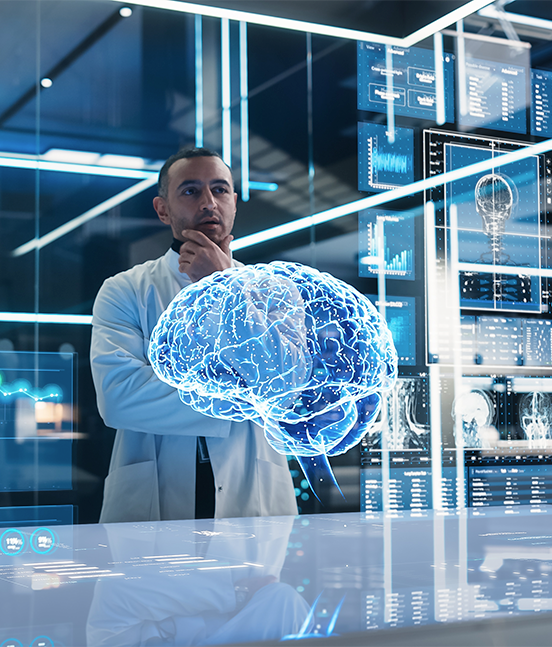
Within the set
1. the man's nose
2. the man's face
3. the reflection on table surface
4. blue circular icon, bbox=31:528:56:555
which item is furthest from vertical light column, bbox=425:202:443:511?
blue circular icon, bbox=31:528:56:555

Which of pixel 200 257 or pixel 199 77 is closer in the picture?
pixel 200 257

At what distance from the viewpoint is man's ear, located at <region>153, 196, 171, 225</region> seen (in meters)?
2.65

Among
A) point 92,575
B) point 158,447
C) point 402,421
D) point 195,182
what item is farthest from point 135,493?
point 402,421

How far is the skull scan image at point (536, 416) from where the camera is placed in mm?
3566

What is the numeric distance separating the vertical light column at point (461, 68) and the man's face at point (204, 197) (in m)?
1.52

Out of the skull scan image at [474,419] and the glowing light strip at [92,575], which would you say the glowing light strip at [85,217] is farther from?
the glowing light strip at [92,575]

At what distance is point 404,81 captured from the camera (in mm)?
3434

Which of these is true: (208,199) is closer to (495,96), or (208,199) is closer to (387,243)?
(387,243)

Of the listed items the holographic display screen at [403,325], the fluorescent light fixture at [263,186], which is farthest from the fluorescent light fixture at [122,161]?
the holographic display screen at [403,325]

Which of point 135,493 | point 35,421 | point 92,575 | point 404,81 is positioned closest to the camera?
point 92,575

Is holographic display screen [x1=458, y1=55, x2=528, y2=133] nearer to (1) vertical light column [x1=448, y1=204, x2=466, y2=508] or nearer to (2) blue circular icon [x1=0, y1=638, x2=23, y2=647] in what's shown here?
(1) vertical light column [x1=448, y1=204, x2=466, y2=508]

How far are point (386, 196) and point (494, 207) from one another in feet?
1.81

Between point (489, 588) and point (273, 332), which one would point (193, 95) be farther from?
point (489, 588)

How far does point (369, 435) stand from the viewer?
3.26 meters
